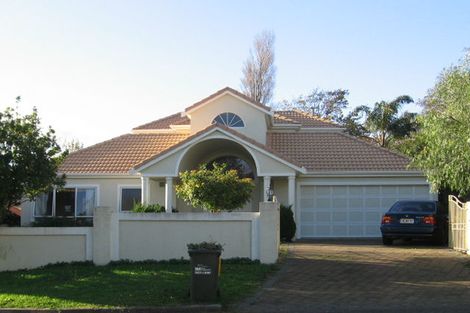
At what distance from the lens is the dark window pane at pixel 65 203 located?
85.9ft

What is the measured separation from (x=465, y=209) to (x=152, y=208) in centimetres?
1019

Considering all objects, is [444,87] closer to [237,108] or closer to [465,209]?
[465,209]

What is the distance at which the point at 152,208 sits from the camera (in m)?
21.4

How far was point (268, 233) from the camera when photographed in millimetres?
14656

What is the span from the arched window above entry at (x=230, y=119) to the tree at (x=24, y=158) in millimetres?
11568

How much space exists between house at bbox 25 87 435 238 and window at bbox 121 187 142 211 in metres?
0.04

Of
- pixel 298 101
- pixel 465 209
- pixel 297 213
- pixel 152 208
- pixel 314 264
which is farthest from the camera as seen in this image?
pixel 298 101

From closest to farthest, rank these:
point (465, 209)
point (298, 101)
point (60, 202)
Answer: point (465, 209) < point (60, 202) < point (298, 101)

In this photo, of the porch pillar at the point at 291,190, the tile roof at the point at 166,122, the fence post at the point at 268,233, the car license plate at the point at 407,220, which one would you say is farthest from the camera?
the tile roof at the point at 166,122

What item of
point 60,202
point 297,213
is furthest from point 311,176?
point 60,202

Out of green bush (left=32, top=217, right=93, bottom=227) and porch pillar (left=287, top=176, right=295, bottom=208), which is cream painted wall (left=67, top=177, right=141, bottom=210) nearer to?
green bush (left=32, top=217, right=93, bottom=227)

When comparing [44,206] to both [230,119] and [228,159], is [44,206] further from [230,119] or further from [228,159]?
[230,119]

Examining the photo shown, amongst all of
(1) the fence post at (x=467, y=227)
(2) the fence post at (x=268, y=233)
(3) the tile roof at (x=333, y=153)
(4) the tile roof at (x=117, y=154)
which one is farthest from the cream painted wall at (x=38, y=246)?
(3) the tile roof at (x=333, y=153)

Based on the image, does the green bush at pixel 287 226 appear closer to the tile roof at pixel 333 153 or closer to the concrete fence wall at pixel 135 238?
the tile roof at pixel 333 153
